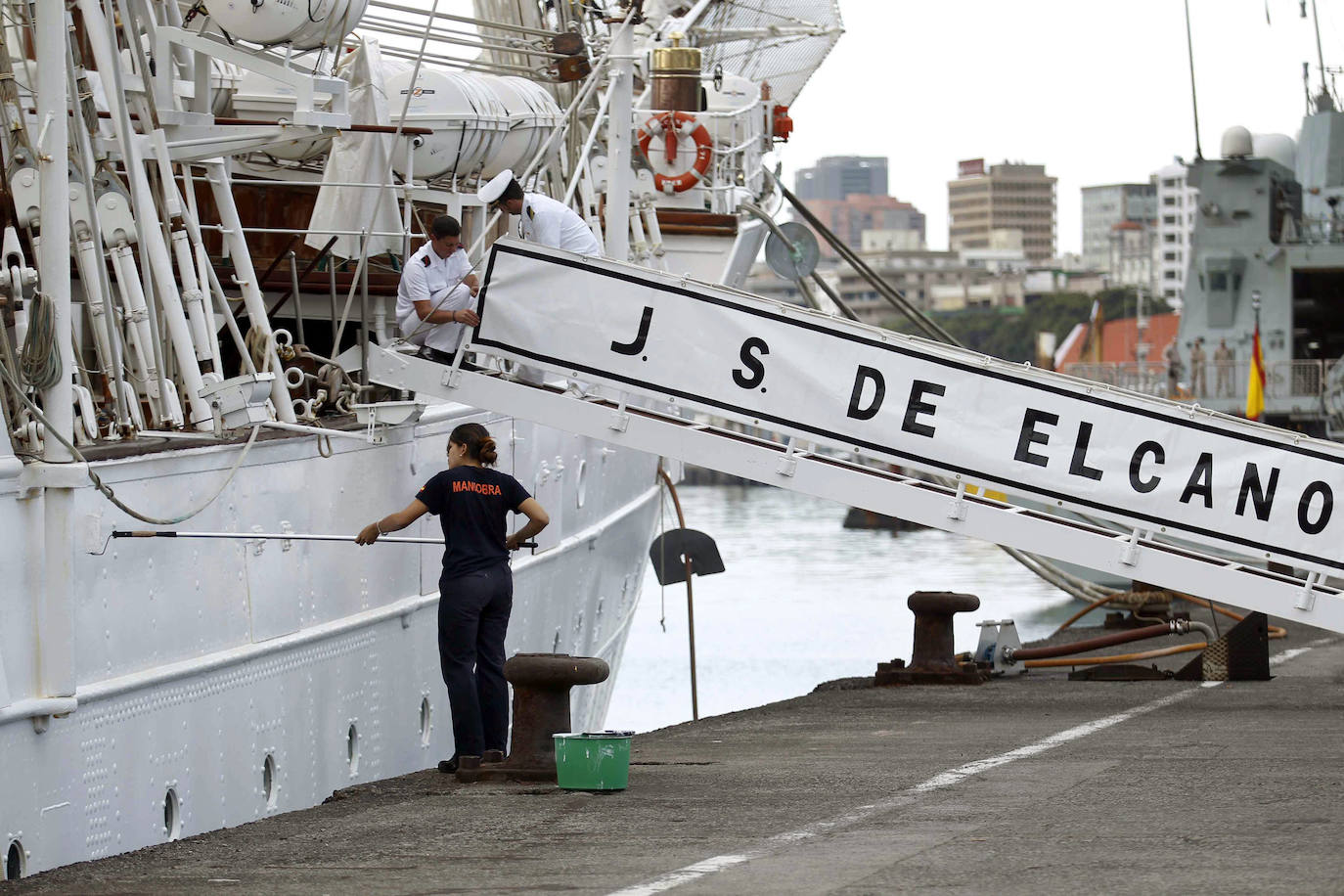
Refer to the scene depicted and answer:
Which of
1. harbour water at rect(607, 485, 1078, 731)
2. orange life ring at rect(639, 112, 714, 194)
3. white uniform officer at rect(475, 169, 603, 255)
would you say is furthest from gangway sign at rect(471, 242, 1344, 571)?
orange life ring at rect(639, 112, 714, 194)

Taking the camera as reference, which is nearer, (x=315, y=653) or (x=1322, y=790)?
(x=1322, y=790)

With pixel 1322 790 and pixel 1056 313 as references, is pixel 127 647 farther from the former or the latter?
pixel 1056 313

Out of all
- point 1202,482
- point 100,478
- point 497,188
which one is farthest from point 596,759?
point 1202,482

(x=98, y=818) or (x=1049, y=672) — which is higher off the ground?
(x=98, y=818)

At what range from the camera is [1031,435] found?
11.5 meters

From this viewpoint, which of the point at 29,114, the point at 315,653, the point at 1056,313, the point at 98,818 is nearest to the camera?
the point at 98,818

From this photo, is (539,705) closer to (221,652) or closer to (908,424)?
(221,652)

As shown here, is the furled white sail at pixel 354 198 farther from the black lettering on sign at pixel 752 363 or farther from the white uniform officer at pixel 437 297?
the black lettering on sign at pixel 752 363

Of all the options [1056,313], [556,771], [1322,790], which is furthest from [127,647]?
[1056,313]

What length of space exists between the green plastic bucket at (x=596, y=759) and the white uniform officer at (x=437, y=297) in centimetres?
355

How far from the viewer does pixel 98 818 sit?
8.13 meters

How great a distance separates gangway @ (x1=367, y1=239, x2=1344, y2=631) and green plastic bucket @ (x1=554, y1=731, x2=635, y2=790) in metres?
3.13

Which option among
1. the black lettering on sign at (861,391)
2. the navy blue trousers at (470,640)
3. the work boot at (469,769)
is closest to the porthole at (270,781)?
the navy blue trousers at (470,640)

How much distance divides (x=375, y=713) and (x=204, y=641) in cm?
238
